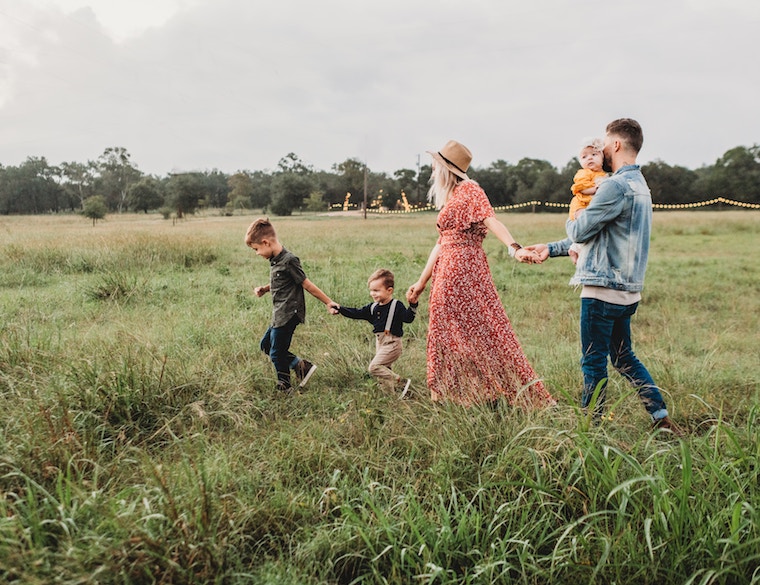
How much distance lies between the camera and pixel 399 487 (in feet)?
9.39

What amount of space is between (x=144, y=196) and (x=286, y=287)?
50.9m

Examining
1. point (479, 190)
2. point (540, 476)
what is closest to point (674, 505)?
point (540, 476)

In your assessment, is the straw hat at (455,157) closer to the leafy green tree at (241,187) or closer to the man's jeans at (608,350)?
the man's jeans at (608,350)

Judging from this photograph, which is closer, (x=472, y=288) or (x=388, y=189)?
(x=472, y=288)

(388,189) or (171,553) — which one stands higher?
(388,189)

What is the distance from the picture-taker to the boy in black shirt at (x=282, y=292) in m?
4.34

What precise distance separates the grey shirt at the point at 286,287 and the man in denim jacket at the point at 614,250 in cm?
219

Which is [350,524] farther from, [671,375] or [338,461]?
[671,375]

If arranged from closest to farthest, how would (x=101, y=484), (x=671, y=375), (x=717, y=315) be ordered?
(x=101, y=484), (x=671, y=375), (x=717, y=315)

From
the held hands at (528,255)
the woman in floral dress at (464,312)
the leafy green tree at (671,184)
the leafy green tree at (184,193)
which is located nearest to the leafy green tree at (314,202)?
the leafy green tree at (184,193)

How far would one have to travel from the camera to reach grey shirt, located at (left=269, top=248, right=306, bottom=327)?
14.3 feet

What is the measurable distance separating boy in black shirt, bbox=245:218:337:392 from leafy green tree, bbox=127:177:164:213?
50.6 m

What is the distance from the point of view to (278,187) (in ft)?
162

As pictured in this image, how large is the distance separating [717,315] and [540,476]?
23.2 ft
